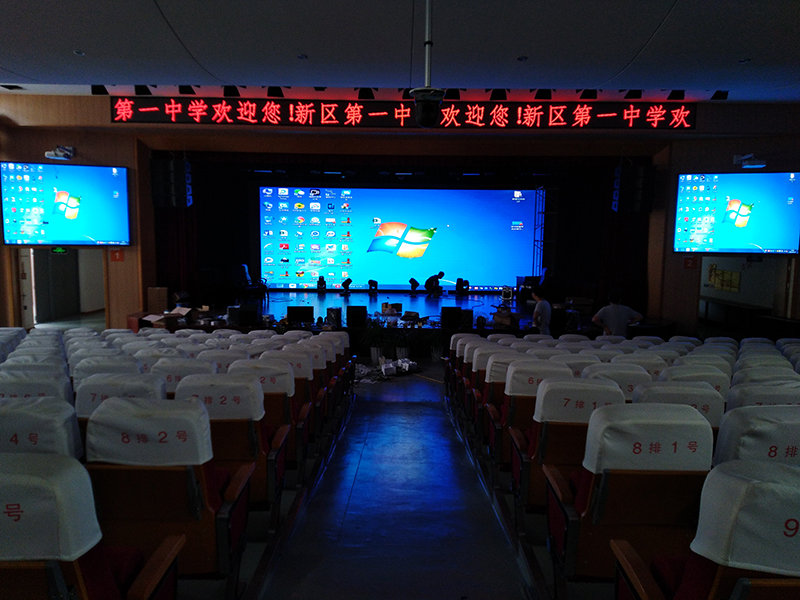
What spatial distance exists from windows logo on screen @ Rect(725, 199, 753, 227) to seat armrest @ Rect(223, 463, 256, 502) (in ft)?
30.6

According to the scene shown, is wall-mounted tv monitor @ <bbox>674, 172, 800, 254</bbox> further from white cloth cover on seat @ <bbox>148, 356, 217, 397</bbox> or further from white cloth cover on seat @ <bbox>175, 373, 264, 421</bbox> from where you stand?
white cloth cover on seat @ <bbox>175, 373, 264, 421</bbox>

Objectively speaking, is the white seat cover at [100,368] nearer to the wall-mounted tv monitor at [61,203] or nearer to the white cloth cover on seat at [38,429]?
the white cloth cover on seat at [38,429]

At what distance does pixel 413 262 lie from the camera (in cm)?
1566

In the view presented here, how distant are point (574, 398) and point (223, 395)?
1.73 m

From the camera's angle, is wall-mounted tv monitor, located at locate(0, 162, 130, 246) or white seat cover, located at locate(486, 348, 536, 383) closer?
white seat cover, located at locate(486, 348, 536, 383)

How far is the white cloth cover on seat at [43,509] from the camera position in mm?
1196

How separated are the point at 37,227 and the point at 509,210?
449 inches

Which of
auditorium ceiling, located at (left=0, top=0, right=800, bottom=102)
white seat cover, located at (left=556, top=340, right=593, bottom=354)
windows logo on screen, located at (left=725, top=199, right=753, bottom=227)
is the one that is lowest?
white seat cover, located at (left=556, top=340, right=593, bottom=354)

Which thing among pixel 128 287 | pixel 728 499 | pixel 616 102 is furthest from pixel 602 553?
pixel 128 287

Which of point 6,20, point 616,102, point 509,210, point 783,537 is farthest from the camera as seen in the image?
point 509,210


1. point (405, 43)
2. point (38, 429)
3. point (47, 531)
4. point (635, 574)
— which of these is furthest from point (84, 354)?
point (405, 43)

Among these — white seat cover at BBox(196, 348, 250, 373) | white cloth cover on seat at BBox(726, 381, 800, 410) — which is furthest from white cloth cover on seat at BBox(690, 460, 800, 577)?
white seat cover at BBox(196, 348, 250, 373)

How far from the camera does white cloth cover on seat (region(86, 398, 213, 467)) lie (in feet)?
6.07

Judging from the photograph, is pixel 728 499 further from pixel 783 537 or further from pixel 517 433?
pixel 517 433
